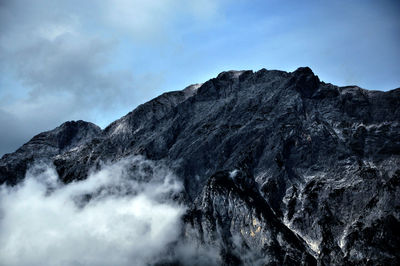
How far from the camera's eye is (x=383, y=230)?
159 m

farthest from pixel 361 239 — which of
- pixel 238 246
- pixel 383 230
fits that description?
pixel 238 246

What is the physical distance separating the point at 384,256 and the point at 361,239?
10.3 metres

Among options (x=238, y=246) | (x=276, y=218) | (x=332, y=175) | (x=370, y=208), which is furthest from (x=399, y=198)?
(x=238, y=246)

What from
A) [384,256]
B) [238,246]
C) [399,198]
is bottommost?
[384,256]

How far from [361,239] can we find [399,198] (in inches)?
873

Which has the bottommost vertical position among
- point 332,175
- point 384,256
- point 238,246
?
point 384,256

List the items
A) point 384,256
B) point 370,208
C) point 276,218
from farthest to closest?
point 276,218 < point 370,208 < point 384,256

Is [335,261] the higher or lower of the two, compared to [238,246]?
lower

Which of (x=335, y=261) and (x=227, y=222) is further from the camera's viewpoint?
(x=227, y=222)

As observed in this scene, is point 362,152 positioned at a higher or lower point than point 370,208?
higher

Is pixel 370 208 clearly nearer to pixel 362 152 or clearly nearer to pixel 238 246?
pixel 362 152

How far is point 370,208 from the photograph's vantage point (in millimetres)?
167000

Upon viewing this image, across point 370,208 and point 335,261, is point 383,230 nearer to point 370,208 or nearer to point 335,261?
point 370,208

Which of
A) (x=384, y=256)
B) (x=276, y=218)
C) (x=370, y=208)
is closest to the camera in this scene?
(x=384, y=256)
